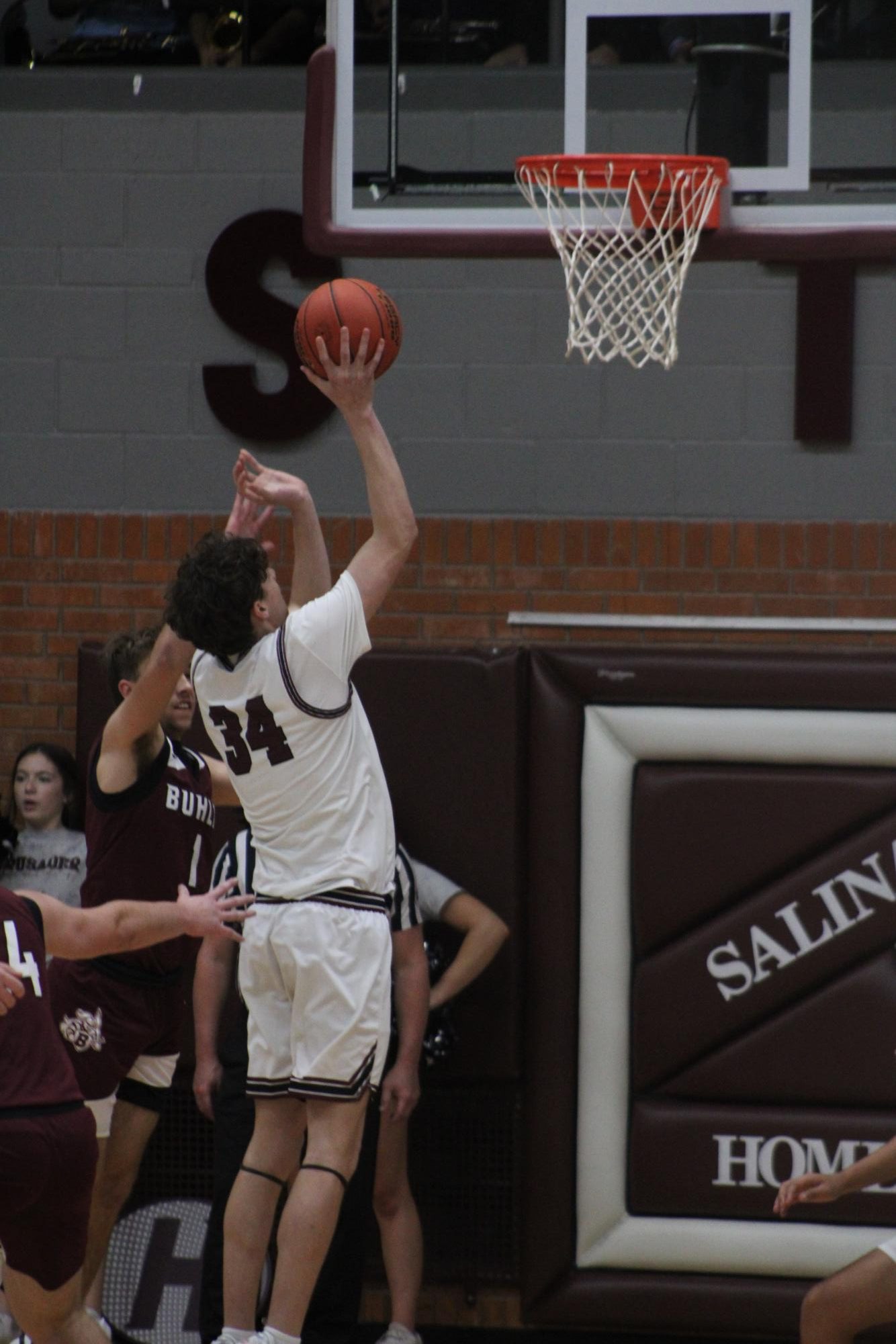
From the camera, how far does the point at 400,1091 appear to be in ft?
18.2

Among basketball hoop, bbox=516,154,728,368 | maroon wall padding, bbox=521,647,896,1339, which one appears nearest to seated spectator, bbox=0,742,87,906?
maroon wall padding, bbox=521,647,896,1339

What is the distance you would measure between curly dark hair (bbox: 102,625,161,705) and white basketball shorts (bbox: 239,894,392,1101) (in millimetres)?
985

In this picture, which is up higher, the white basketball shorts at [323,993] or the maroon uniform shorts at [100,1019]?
the white basketball shorts at [323,993]

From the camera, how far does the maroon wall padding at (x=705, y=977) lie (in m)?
5.99

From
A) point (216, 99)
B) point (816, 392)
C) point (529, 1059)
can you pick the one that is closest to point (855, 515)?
point (816, 392)

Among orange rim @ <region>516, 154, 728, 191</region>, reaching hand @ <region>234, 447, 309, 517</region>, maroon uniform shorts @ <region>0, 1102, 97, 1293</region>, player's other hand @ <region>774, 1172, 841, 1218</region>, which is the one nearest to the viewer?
maroon uniform shorts @ <region>0, 1102, 97, 1293</region>

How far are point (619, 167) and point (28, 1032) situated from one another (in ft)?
9.17

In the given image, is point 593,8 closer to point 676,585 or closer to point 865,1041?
point 676,585

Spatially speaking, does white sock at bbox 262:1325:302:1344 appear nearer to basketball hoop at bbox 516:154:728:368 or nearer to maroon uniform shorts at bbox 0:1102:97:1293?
maroon uniform shorts at bbox 0:1102:97:1293

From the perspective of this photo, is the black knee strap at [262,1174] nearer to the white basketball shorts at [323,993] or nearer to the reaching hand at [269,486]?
the white basketball shorts at [323,993]

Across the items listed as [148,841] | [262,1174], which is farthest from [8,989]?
[148,841]

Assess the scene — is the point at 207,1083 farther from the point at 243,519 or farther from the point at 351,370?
the point at 351,370

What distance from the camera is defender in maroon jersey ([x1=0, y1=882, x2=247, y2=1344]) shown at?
3742mm

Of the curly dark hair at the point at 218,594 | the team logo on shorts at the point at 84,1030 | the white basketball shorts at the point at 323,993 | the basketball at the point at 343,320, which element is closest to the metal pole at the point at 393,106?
the basketball at the point at 343,320
